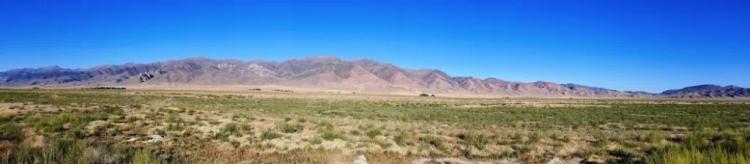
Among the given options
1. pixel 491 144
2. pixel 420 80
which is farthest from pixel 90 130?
pixel 420 80

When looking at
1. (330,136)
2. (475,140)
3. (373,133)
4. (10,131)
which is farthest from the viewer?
(373,133)

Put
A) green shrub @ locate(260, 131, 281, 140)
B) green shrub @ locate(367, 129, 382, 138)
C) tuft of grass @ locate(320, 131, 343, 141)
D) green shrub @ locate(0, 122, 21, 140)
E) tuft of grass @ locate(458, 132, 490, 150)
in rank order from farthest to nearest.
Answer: green shrub @ locate(367, 129, 382, 138) → tuft of grass @ locate(320, 131, 343, 141) → green shrub @ locate(260, 131, 281, 140) → tuft of grass @ locate(458, 132, 490, 150) → green shrub @ locate(0, 122, 21, 140)

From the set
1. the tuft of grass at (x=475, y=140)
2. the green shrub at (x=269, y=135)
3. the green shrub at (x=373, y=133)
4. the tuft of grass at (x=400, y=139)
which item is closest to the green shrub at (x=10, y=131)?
the green shrub at (x=269, y=135)

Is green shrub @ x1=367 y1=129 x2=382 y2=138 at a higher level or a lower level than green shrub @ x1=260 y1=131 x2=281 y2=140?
higher

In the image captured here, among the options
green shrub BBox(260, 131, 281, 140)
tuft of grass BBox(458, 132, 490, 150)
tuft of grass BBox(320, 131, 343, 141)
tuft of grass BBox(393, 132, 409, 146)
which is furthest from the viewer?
tuft of grass BBox(320, 131, 343, 141)

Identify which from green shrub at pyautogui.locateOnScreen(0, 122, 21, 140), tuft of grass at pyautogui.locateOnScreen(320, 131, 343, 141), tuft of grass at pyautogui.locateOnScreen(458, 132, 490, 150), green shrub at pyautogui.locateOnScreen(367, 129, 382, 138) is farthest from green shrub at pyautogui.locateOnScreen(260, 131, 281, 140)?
green shrub at pyautogui.locateOnScreen(0, 122, 21, 140)

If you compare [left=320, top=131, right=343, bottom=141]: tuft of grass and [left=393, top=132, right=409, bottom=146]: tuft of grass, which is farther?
[left=320, top=131, right=343, bottom=141]: tuft of grass

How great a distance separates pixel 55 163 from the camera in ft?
24.4

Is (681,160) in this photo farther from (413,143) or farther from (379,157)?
(413,143)

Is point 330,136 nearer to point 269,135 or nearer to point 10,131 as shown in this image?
point 269,135

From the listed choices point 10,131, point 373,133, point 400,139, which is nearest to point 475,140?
point 400,139

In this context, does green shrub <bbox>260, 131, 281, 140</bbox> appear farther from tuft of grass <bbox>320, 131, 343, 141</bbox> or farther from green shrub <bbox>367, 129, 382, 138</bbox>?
green shrub <bbox>367, 129, 382, 138</bbox>

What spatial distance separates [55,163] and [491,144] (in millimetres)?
10326

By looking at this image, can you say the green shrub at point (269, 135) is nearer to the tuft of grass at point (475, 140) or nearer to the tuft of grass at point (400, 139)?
the tuft of grass at point (400, 139)
